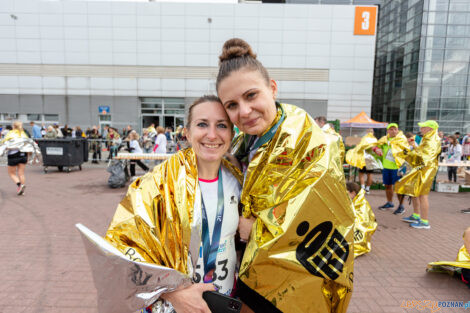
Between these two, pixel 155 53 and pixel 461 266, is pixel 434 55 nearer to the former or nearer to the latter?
pixel 155 53

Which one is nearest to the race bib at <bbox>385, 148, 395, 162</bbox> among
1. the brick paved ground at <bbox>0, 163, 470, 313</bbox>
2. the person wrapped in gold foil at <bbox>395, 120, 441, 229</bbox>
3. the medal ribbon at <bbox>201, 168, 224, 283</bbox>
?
the person wrapped in gold foil at <bbox>395, 120, 441, 229</bbox>

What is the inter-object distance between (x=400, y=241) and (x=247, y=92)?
472 cm

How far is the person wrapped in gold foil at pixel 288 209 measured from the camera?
3.86 feet

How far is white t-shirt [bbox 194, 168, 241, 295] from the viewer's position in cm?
134

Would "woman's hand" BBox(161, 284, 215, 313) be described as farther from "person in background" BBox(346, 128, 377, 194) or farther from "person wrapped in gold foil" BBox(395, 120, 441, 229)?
"person in background" BBox(346, 128, 377, 194)

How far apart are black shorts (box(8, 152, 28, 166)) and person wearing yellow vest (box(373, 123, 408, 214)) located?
8870 millimetres

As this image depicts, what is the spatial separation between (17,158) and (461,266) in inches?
358

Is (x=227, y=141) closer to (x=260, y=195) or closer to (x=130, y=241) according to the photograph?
(x=260, y=195)

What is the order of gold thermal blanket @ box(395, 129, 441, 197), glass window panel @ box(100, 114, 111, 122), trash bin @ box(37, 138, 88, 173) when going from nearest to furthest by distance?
gold thermal blanket @ box(395, 129, 441, 197)
trash bin @ box(37, 138, 88, 173)
glass window panel @ box(100, 114, 111, 122)

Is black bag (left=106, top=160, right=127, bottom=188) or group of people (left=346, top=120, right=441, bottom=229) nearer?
group of people (left=346, top=120, right=441, bottom=229)

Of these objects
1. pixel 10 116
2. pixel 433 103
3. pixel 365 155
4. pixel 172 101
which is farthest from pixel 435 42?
pixel 10 116

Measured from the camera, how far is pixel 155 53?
19656 mm

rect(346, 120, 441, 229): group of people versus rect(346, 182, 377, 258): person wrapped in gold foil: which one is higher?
rect(346, 120, 441, 229): group of people

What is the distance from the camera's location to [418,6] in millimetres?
21750
